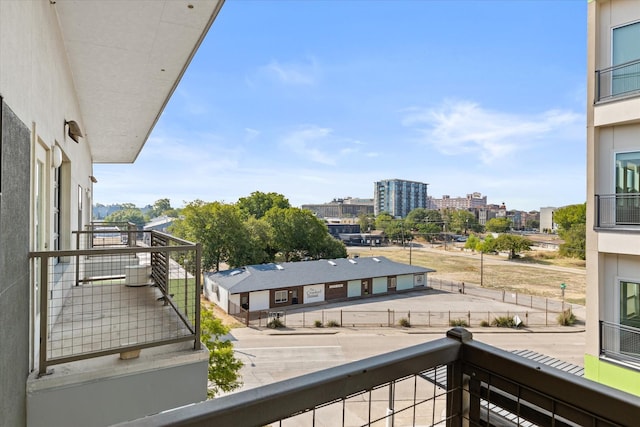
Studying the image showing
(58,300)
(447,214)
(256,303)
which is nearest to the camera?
(58,300)

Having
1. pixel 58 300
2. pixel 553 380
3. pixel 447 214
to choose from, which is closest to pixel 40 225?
pixel 58 300

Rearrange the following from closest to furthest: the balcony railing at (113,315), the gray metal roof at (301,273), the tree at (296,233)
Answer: the balcony railing at (113,315), the gray metal roof at (301,273), the tree at (296,233)

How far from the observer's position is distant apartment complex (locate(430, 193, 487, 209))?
405ft

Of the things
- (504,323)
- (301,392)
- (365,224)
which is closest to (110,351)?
(301,392)

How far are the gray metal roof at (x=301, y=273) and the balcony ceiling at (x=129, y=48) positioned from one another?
46.1 ft

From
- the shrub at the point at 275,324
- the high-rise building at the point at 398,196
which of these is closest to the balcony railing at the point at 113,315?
the shrub at the point at 275,324

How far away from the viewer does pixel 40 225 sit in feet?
8.69

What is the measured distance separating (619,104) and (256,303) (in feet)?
56.6

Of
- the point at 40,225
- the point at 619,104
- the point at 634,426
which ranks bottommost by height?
the point at 634,426

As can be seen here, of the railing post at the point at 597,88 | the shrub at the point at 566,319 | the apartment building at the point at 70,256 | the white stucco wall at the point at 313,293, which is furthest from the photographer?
the white stucco wall at the point at 313,293

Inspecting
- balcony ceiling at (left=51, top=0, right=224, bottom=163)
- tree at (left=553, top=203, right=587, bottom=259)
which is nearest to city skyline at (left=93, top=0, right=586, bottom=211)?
tree at (left=553, top=203, right=587, bottom=259)

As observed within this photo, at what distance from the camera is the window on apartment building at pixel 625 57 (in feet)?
13.3

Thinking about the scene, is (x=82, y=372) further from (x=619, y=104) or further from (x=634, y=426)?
(x=619, y=104)

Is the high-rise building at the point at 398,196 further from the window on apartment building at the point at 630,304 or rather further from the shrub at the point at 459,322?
the window on apartment building at the point at 630,304
